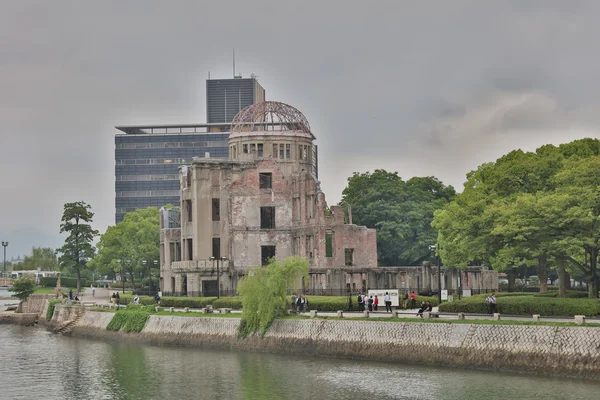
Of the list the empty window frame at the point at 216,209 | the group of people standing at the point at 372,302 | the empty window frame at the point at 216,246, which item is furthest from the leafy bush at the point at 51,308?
the group of people standing at the point at 372,302

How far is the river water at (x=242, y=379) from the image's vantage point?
167 feet

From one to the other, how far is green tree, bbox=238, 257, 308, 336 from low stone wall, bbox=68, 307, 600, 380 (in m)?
0.79

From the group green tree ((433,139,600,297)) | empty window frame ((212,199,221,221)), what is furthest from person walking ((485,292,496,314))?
empty window frame ((212,199,221,221))

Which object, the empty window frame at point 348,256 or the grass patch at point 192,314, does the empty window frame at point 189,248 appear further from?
the grass patch at point 192,314

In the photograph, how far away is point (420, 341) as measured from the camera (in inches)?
2377

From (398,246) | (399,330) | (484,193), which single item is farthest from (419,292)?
(399,330)

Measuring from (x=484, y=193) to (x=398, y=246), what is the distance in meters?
42.5

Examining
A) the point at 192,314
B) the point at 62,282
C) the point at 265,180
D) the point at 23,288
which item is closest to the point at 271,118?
the point at 265,180

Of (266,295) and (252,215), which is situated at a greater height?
(252,215)

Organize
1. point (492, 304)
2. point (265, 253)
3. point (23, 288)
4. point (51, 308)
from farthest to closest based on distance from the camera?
1. point (23, 288)
2. point (51, 308)
3. point (265, 253)
4. point (492, 304)

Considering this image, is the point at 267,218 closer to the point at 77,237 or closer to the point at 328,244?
the point at 328,244

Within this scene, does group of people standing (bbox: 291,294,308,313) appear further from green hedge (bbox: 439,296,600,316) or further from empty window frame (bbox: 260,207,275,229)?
empty window frame (bbox: 260,207,275,229)

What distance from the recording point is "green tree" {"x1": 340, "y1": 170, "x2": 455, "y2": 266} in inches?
4825

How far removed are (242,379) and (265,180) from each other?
52926mm
